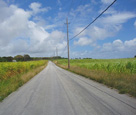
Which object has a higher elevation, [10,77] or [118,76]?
[118,76]

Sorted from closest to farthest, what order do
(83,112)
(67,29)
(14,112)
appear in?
(83,112) < (14,112) < (67,29)

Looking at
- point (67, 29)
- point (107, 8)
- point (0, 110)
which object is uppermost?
point (67, 29)

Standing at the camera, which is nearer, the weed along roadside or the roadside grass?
the roadside grass

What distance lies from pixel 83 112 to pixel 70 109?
1.72ft

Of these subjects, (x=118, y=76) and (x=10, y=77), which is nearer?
(x=118, y=76)

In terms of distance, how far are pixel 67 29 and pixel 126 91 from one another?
28.3 m

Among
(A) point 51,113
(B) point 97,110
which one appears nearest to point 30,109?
(A) point 51,113

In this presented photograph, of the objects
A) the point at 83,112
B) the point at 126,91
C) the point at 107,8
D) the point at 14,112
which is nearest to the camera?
the point at 83,112

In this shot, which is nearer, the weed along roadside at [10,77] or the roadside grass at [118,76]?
the roadside grass at [118,76]

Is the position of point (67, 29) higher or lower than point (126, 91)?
higher

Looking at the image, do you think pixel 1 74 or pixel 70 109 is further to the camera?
pixel 1 74

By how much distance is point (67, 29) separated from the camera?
33.8 metres

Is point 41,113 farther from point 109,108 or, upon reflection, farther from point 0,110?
point 109,108

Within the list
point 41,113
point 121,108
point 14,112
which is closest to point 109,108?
point 121,108
